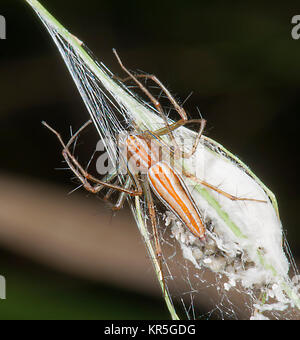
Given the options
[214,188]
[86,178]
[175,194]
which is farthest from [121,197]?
[214,188]

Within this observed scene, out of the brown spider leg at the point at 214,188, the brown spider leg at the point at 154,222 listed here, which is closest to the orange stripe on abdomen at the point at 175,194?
the brown spider leg at the point at 214,188

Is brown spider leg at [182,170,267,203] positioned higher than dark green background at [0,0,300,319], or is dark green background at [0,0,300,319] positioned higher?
dark green background at [0,0,300,319]

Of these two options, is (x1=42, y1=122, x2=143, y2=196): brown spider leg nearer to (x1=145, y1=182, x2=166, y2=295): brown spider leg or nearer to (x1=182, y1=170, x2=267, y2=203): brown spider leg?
(x1=145, y1=182, x2=166, y2=295): brown spider leg

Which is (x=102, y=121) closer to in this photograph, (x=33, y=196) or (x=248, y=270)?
(x=248, y=270)

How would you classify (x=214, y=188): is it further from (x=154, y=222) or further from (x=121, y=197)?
(x=121, y=197)

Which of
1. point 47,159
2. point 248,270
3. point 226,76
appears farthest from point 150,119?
point 47,159

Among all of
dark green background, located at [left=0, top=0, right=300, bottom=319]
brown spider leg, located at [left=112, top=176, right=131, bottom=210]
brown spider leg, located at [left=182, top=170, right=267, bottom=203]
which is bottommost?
brown spider leg, located at [left=182, top=170, right=267, bottom=203]

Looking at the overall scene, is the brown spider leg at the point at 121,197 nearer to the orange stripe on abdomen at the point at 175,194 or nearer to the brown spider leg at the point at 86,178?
the brown spider leg at the point at 86,178

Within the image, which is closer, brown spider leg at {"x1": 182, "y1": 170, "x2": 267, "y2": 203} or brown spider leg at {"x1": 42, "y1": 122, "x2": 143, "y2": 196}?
brown spider leg at {"x1": 182, "y1": 170, "x2": 267, "y2": 203}

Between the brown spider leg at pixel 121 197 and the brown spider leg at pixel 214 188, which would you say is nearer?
the brown spider leg at pixel 214 188

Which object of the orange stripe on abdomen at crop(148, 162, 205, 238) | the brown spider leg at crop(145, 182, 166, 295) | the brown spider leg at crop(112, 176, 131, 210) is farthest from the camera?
the brown spider leg at crop(112, 176, 131, 210)

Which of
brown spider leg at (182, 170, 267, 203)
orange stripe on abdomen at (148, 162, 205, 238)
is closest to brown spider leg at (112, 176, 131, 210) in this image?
orange stripe on abdomen at (148, 162, 205, 238)
